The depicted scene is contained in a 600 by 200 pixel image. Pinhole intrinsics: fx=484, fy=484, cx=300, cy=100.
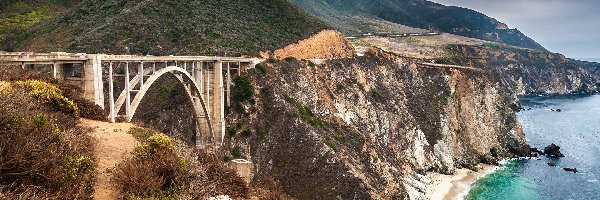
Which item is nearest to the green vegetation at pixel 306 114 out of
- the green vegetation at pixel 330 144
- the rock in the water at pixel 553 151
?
the green vegetation at pixel 330 144

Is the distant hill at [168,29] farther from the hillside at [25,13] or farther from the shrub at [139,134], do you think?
the shrub at [139,134]

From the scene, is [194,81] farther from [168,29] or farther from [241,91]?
[168,29]

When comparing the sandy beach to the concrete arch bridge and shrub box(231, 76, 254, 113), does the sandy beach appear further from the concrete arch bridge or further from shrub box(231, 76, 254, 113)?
the concrete arch bridge

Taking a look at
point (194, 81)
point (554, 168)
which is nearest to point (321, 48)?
point (194, 81)

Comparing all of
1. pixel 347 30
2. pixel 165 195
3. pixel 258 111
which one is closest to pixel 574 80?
pixel 347 30

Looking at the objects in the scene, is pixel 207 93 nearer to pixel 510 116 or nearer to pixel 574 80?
pixel 510 116
